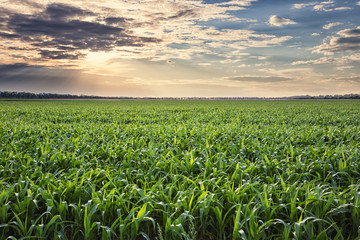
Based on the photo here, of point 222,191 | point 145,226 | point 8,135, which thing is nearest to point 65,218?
point 145,226

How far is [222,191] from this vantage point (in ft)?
13.8

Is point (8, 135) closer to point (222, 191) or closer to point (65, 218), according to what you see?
point (65, 218)

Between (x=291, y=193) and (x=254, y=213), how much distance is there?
0.98 meters

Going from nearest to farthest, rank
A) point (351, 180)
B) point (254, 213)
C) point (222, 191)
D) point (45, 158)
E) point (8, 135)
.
A: point (254, 213), point (222, 191), point (351, 180), point (45, 158), point (8, 135)

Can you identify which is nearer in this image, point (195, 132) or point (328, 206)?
point (328, 206)

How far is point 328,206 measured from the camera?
3.76 metres

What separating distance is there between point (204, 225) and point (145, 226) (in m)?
0.91

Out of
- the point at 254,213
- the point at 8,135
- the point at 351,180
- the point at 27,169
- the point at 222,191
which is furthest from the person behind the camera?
the point at 8,135

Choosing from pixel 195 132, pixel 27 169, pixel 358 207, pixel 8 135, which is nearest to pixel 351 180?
pixel 358 207

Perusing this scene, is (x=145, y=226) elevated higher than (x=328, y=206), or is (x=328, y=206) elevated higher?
(x=328, y=206)

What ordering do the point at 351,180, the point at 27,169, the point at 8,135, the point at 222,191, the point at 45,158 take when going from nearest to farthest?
the point at 222,191 → the point at 351,180 → the point at 27,169 → the point at 45,158 → the point at 8,135

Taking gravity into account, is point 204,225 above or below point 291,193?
below

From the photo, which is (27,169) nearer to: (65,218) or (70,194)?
(70,194)

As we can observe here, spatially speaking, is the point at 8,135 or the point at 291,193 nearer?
the point at 291,193
